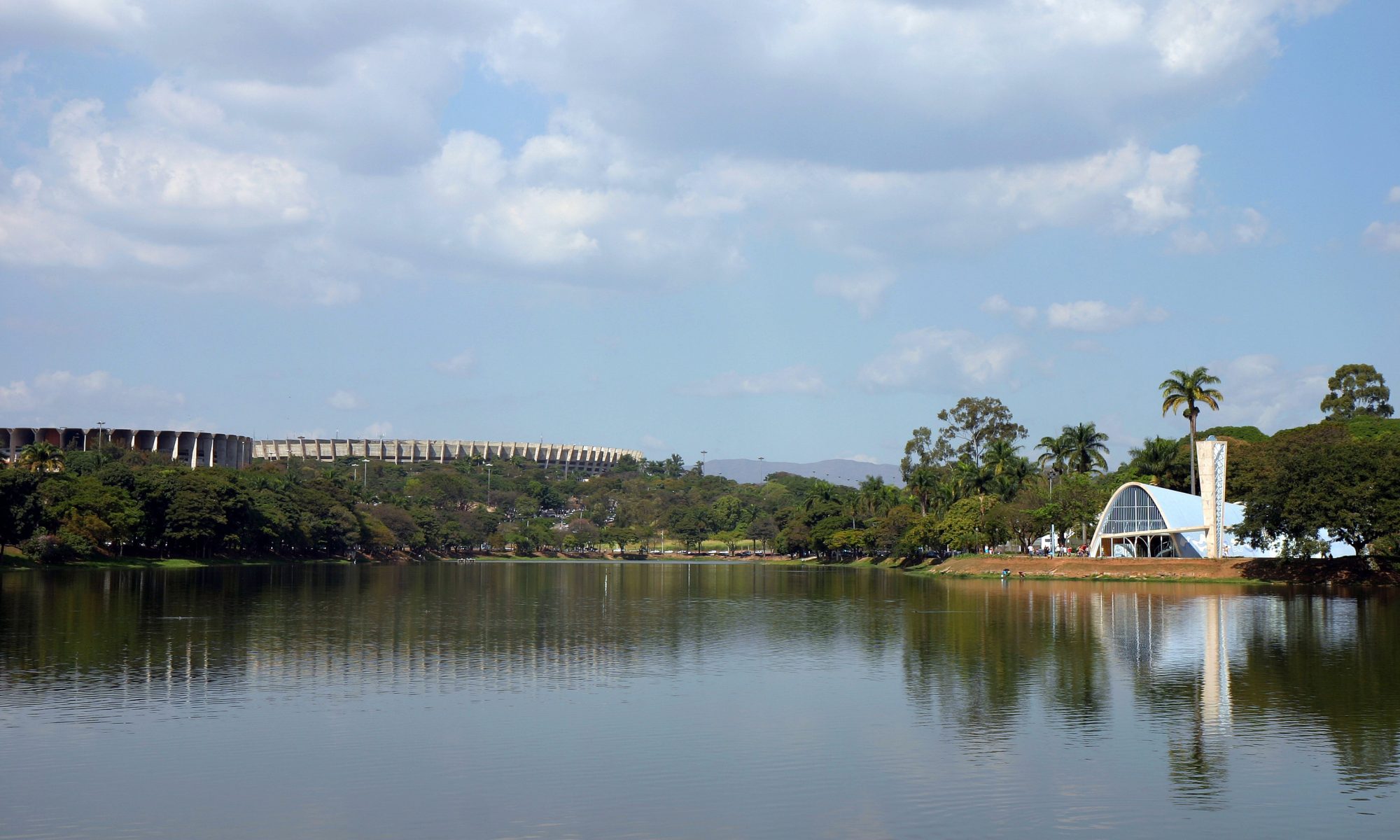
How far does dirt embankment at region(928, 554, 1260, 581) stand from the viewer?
89.2 m

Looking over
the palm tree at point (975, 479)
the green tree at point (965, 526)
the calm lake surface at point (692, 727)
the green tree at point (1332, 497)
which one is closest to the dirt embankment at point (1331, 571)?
the green tree at point (1332, 497)

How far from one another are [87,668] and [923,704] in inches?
878

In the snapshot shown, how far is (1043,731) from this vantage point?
25625mm

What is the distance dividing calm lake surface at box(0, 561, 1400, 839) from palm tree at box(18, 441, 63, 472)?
74774 millimetres

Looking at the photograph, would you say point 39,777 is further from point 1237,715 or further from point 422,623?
point 422,623

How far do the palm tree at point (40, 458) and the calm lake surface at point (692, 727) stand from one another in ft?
245

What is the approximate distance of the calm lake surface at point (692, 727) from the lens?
61.5 ft

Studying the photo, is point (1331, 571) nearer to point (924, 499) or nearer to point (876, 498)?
point (924, 499)

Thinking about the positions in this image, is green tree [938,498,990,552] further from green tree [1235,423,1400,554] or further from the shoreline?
green tree [1235,423,1400,554]

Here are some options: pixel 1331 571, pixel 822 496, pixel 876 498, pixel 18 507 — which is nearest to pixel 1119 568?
pixel 1331 571

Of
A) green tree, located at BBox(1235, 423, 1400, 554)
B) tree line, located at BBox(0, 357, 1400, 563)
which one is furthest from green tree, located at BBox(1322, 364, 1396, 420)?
green tree, located at BBox(1235, 423, 1400, 554)

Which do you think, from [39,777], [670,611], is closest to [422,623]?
[670,611]

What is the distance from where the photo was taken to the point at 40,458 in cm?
11869

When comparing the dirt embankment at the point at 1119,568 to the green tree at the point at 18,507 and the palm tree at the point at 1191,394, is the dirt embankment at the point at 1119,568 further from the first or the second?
the green tree at the point at 18,507
